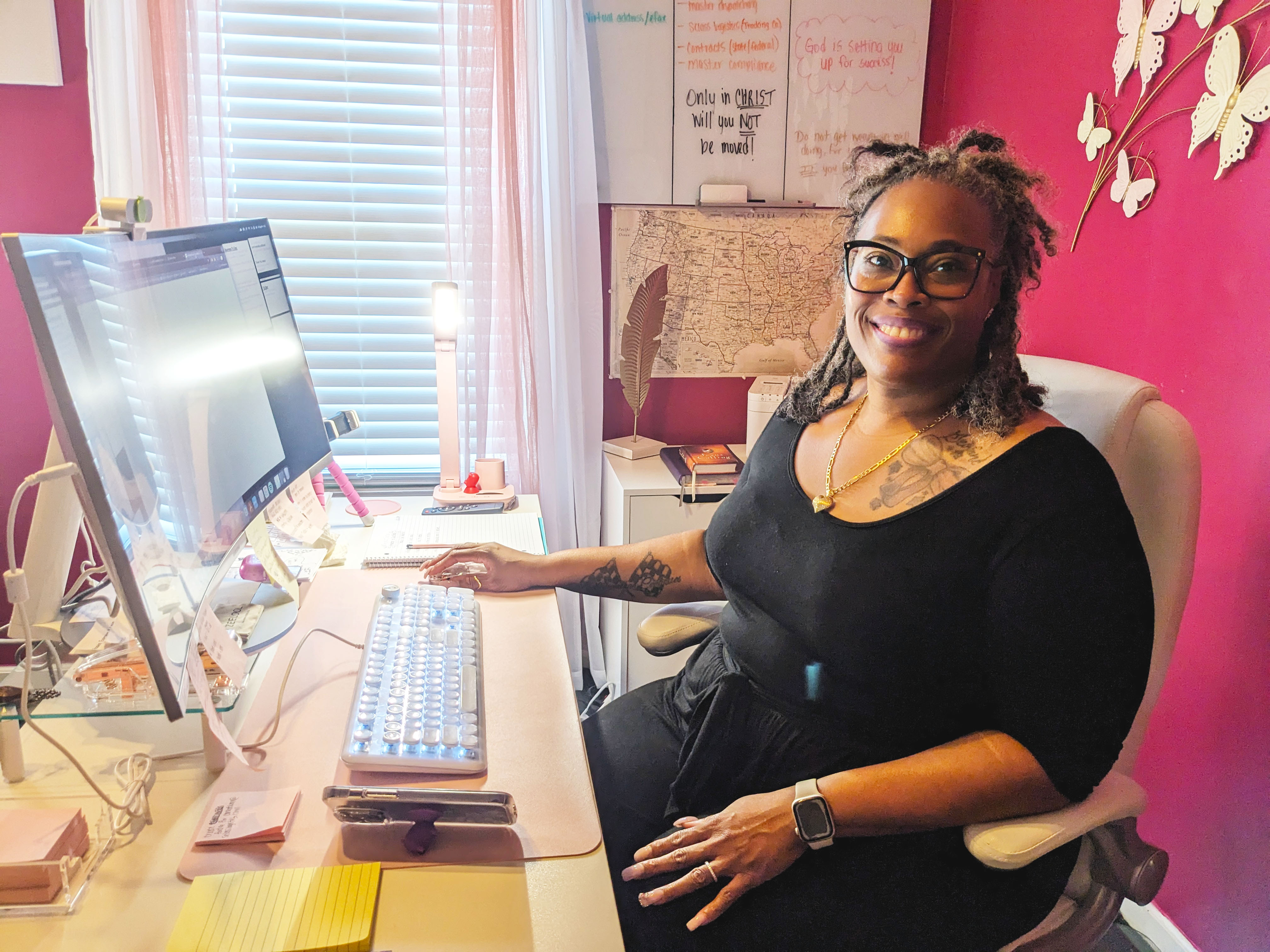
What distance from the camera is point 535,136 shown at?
7.16 feet

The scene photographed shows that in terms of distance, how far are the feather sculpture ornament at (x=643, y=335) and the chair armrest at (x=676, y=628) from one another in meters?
1.01

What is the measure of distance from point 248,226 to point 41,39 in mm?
1212

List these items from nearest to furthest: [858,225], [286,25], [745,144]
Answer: [858,225]
[286,25]
[745,144]

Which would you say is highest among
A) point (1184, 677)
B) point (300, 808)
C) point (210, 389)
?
point (210, 389)

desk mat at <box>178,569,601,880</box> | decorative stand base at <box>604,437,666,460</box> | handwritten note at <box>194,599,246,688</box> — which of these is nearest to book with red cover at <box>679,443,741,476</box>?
decorative stand base at <box>604,437,666,460</box>

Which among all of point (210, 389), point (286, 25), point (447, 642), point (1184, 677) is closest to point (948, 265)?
point (447, 642)

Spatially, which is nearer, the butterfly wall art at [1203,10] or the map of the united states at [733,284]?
the butterfly wall art at [1203,10]

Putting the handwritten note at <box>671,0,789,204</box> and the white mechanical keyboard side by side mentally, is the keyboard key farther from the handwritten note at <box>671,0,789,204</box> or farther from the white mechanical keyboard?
the handwritten note at <box>671,0,789,204</box>

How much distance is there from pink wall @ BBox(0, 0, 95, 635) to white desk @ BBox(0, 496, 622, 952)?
5.37 ft

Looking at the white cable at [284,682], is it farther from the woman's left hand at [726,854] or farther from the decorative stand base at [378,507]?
the decorative stand base at [378,507]

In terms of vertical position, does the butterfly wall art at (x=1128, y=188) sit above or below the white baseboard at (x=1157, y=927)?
above

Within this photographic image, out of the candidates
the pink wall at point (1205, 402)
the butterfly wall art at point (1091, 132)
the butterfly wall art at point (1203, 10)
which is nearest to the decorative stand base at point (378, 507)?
the pink wall at point (1205, 402)

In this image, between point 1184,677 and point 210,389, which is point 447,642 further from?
point 1184,677

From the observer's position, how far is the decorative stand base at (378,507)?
1.85m
